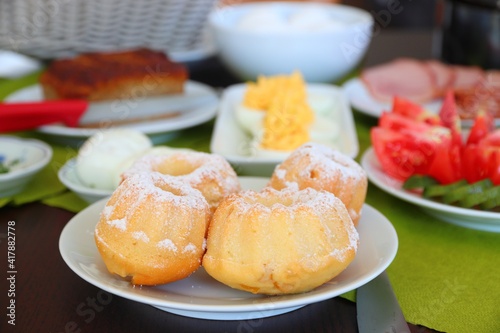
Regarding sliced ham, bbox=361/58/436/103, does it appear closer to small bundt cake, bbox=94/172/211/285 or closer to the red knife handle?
the red knife handle

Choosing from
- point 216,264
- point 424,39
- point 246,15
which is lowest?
point 424,39

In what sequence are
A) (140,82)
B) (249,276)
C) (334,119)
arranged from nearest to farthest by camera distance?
(249,276)
(334,119)
(140,82)

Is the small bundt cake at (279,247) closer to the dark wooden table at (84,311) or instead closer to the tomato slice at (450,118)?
the dark wooden table at (84,311)

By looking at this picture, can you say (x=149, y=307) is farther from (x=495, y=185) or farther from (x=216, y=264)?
(x=495, y=185)

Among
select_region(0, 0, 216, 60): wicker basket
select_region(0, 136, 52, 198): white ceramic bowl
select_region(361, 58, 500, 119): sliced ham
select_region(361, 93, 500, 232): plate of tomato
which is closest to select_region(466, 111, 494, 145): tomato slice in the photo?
select_region(361, 93, 500, 232): plate of tomato

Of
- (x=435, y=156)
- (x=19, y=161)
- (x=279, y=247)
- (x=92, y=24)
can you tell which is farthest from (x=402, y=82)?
(x=279, y=247)

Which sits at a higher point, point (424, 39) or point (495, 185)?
point (495, 185)

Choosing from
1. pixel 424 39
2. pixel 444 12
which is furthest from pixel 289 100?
pixel 424 39
